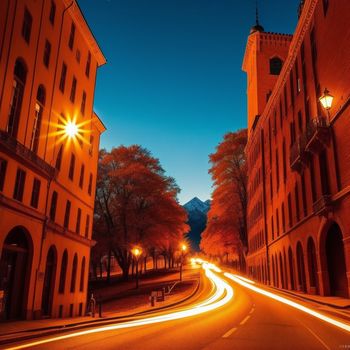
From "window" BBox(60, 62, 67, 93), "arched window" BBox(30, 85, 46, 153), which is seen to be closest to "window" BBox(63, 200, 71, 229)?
"arched window" BBox(30, 85, 46, 153)

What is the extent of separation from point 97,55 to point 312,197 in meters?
20.7

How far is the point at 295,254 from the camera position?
109ft

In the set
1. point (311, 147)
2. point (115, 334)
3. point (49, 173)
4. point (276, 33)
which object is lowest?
point (115, 334)

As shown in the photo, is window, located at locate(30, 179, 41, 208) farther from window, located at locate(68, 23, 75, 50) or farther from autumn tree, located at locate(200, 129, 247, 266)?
autumn tree, located at locate(200, 129, 247, 266)

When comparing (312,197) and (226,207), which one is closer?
(312,197)

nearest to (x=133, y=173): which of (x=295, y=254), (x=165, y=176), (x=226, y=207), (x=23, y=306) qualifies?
(x=165, y=176)

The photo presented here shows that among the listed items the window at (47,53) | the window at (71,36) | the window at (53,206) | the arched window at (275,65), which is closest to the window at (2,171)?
the window at (53,206)

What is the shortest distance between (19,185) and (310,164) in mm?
19762

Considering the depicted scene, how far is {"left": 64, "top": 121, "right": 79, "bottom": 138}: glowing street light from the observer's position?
86.7 feet

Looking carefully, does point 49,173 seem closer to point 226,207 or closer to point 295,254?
point 295,254

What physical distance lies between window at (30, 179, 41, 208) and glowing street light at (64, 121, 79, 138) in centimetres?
587

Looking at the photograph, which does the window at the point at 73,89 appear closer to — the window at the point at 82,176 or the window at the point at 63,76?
the window at the point at 63,76

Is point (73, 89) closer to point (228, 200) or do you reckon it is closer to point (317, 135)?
point (317, 135)

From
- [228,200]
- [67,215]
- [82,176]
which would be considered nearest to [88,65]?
[82,176]
